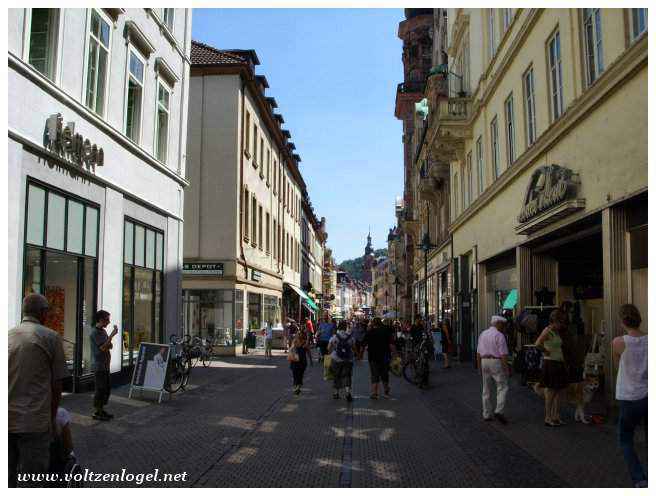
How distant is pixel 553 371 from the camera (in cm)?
1011

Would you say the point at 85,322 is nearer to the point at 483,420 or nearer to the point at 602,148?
the point at 483,420

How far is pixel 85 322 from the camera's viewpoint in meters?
13.9

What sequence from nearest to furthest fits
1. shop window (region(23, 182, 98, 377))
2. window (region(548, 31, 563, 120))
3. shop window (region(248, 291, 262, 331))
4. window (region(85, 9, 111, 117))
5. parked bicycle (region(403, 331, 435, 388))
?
shop window (region(23, 182, 98, 377)) → window (region(85, 9, 111, 117)) → window (region(548, 31, 563, 120)) → parked bicycle (region(403, 331, 435, 388)) → shop window (region(248, 291, 262, 331))

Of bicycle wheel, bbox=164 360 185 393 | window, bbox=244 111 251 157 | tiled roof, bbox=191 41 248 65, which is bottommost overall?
bicycle wheel, bbox=164 360 185 393

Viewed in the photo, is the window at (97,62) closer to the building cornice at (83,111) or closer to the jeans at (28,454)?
the building cornice at (83,111)

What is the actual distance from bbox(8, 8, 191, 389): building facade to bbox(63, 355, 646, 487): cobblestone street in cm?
226

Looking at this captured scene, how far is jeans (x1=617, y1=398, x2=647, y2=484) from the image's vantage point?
20.3 feet

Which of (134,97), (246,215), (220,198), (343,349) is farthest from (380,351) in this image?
(246,215)

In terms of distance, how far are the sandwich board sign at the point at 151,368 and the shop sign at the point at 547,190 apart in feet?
27.1

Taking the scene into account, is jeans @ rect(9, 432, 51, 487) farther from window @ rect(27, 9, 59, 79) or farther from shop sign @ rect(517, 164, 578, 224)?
shop sign @ rect(517, 164, 578, 224)

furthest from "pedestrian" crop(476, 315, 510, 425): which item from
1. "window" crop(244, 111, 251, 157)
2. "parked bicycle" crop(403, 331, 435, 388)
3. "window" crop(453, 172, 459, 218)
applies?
"window" crop(244, 111, 251, 157)

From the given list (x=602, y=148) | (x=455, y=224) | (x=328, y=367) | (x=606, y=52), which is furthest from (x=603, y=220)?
(x=455, y=224)

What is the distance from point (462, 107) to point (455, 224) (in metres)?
5.35

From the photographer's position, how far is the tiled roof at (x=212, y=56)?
94.1ft
